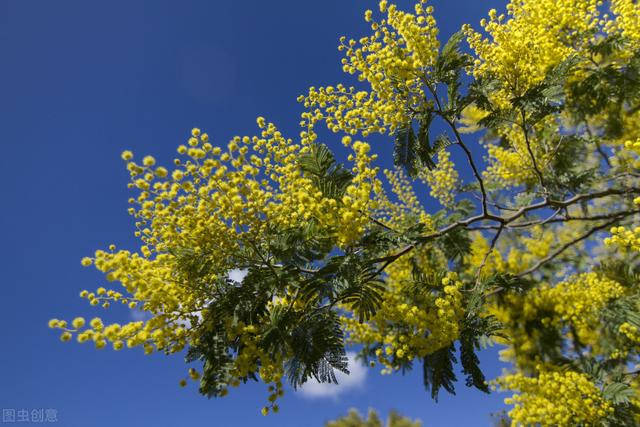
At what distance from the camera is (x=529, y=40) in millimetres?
4031

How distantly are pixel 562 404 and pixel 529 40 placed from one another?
4513 mm

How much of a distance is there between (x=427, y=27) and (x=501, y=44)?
53.9 inches

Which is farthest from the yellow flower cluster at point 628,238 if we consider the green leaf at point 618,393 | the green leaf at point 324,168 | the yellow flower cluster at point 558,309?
the yellow flower cluster at point 558,309

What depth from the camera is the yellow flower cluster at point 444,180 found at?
7.10 meters

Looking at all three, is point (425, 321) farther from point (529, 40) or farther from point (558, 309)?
point (558, 309)

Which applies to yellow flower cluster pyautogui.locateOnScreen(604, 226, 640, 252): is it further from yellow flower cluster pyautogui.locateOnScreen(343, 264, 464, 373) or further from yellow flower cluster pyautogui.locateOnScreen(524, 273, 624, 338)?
yellow flower cluster pyautogui.locateOnScreen(524, 273, 624, 338)

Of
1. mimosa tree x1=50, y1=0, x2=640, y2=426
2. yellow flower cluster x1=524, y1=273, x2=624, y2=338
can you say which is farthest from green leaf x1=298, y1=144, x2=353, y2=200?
yellow flower cluster x1=524, y1=273, x2=624, y2=338

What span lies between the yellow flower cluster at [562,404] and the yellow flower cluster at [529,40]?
368 cm

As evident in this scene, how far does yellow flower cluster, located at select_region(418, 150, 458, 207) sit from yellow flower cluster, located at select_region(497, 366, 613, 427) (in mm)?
3203

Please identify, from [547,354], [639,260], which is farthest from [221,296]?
[639,260]

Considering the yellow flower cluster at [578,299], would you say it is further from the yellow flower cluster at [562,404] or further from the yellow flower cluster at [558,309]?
the yellow flower cluster at [562,404]

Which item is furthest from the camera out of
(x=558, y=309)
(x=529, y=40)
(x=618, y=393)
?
(x=558, y=309)

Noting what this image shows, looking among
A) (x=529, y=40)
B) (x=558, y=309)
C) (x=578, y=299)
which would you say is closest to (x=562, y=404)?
(x=578, y=299)

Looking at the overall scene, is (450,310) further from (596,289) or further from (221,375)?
(596,289)
